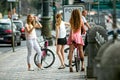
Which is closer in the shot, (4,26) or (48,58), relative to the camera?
(48,58)

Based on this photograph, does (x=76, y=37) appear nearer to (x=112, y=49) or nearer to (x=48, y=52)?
(x=48, y=52)

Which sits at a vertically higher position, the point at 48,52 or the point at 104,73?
the point at 104,73

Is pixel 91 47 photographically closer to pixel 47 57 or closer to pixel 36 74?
pixel 36 74

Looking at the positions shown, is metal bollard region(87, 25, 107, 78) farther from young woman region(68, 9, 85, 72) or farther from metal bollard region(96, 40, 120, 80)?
metal bollard region(96, 40, 120, 80)

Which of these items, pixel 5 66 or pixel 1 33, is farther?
pixel 1 33

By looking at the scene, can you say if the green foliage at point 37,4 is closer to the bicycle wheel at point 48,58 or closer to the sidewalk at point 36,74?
the bicycle wheel at point 48,58

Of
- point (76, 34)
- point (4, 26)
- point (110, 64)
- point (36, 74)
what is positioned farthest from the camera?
point (4, 26)

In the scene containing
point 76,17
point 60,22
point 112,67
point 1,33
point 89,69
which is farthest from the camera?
point 1,33

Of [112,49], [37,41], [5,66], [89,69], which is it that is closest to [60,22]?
[37,41]

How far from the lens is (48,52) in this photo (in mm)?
18672

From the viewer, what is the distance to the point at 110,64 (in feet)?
17.1

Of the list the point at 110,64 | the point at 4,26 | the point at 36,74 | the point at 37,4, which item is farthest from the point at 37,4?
the point at 110,64

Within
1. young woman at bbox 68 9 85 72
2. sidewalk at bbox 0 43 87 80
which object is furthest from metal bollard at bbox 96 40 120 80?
young woman at bbox 68 9 85 72

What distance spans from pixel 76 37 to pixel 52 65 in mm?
2908
